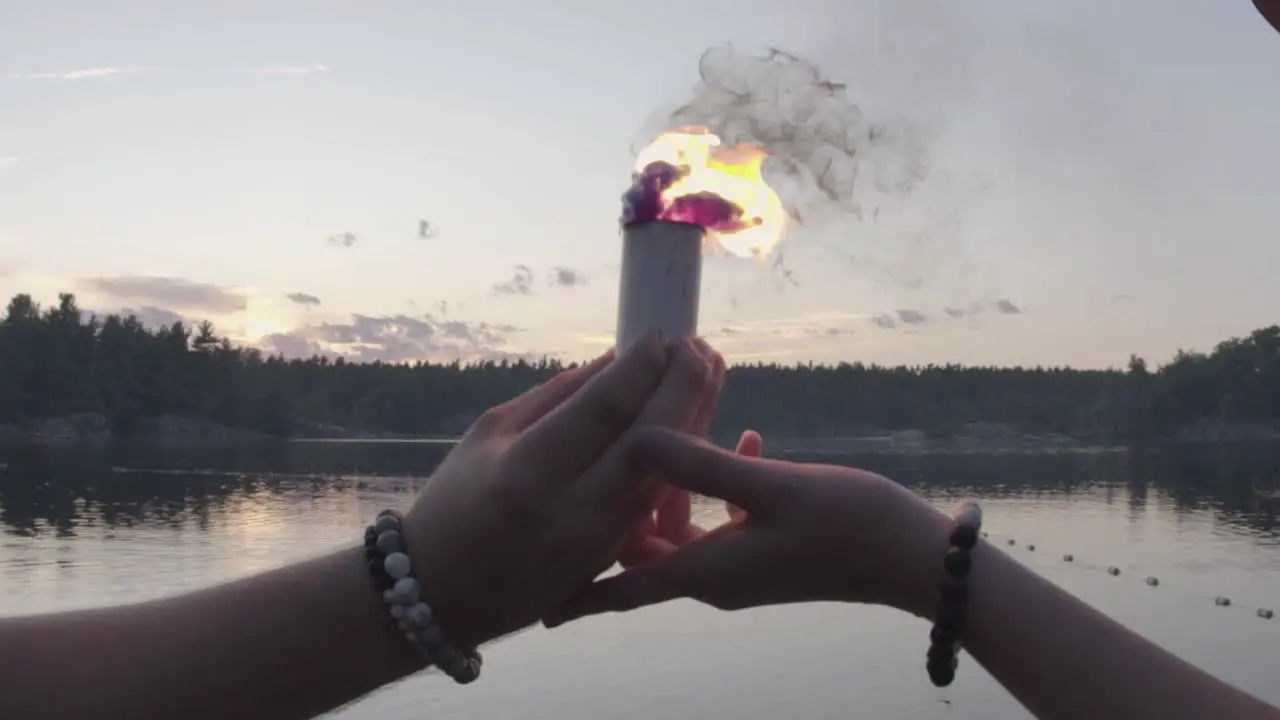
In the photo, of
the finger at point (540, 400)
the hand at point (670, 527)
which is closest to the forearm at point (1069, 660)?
the hand at point (670, 527)

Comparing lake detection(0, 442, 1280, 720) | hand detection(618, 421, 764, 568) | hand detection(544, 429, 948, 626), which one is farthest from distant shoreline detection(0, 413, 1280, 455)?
hand detection(544, 429, 948, 626)

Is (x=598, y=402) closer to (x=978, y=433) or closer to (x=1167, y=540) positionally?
(x=1167, y=540)

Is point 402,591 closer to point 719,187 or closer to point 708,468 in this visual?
point 708,468

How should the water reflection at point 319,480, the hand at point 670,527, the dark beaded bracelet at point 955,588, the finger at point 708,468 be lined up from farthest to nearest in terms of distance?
1. the water reflection at point 319,480
2. the hand at point 670,527
3. the finger at point 708,468
4. the dark beaded bracelet at point 955,588

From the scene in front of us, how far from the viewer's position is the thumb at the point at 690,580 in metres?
2.19

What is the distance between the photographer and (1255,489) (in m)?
79.7

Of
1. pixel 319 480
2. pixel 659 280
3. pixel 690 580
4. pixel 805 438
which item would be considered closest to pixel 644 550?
pixel 690 580

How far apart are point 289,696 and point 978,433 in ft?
564

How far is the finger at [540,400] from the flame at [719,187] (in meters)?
0.62

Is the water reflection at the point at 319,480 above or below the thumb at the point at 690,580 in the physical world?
below

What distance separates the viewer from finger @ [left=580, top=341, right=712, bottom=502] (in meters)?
2.09

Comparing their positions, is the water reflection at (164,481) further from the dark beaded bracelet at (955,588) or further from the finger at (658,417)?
the dark beaded bracelet at (955,588)

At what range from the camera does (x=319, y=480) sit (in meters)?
79.1

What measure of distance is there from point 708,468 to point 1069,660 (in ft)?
2.29
